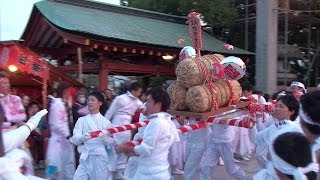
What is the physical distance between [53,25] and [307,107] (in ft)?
27.2

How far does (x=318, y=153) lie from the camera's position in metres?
3.01

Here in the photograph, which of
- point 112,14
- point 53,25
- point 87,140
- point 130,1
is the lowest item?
point 87,140

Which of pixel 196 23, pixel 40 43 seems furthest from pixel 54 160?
pixel 40 43

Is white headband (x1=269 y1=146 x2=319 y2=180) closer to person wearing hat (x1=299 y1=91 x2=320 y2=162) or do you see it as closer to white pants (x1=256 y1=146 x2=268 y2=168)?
person wearing hat (x1=299 y1=91 x2=320 y2=162)

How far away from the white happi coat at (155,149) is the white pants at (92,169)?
1069 mm

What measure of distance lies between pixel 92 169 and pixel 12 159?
2617 mm

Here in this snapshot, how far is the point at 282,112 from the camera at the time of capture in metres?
4.76

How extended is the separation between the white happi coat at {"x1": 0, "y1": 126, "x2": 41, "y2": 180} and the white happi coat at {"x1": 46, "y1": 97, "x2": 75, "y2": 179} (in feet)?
10.4

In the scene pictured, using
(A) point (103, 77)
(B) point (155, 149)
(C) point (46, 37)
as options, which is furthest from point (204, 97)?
(C) point (46, 37)

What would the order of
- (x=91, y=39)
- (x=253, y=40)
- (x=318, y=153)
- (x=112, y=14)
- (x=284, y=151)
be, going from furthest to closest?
(x=253, y=40), (x=112, y=14), (x=91, y=39), (x=318, y=153), (x=284, y=151)

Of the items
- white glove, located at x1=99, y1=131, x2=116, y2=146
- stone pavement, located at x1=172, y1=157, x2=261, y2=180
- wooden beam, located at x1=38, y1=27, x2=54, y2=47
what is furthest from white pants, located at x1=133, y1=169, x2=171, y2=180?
wooden beam, located at x1=38, y1=27, x2=54, y2=47

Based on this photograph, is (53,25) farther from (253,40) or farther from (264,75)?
(253,40)

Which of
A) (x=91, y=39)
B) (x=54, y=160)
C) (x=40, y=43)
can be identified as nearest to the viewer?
(x=54, y=160)

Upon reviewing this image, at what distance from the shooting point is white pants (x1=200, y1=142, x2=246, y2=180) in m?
6.46
